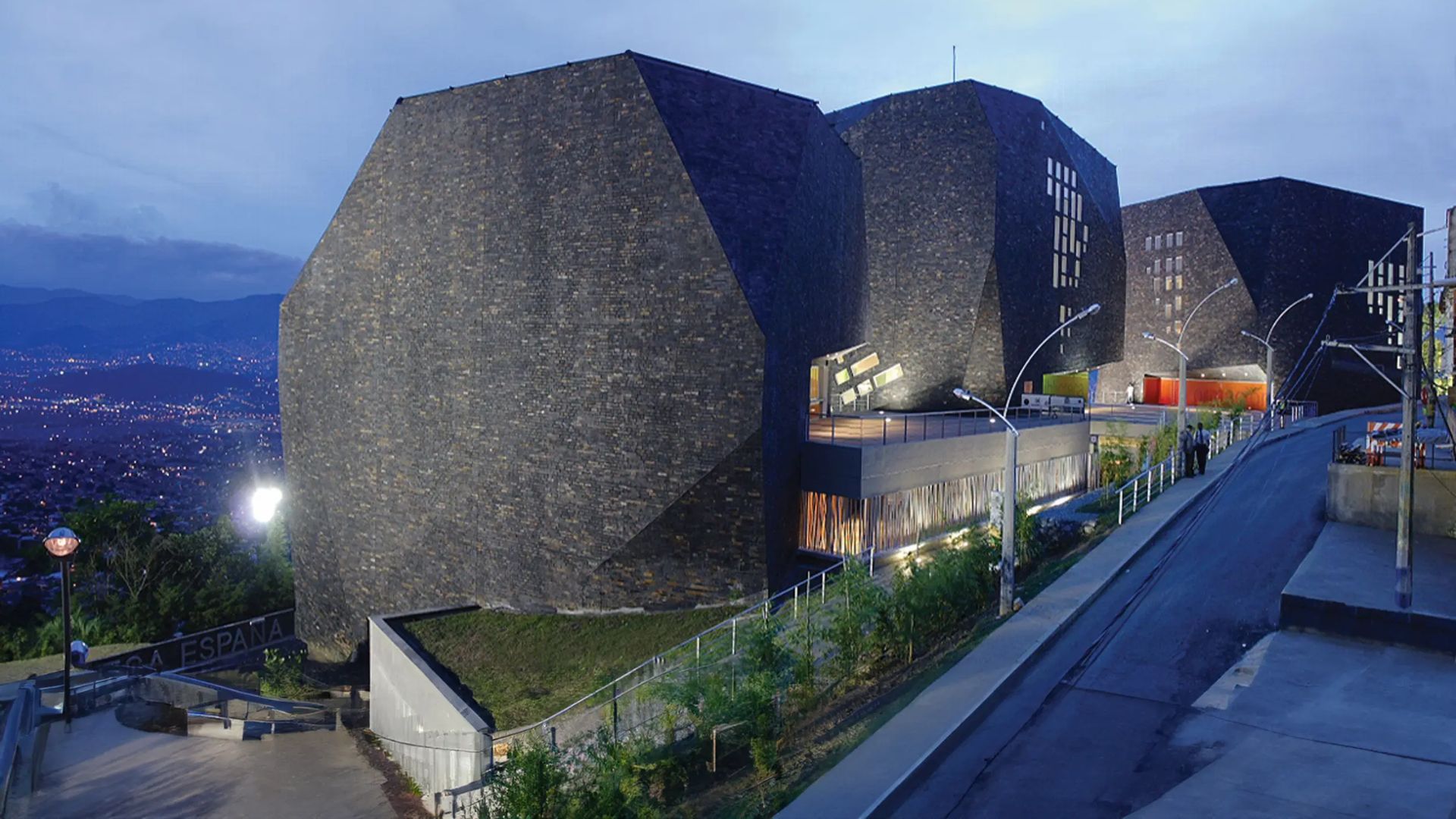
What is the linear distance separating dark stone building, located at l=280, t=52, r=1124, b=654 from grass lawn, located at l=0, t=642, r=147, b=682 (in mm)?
5430

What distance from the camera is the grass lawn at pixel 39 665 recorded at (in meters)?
21.5

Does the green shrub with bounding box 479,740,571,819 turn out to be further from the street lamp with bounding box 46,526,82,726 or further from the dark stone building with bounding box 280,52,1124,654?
the street lamp with bounding box 46,526,82,726

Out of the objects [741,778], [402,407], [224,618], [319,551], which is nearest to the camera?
[741,778]

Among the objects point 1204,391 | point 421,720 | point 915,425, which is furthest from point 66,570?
point 1204,391

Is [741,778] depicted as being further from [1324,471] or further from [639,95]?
[1324,471]

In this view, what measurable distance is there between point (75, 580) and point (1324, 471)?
39.6 m

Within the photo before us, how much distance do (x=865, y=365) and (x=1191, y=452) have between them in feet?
45.6

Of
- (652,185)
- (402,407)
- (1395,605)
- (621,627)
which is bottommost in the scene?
(621,627)

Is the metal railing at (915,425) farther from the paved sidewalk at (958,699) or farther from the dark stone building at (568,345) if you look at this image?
the paved sidewalk at (958,699)

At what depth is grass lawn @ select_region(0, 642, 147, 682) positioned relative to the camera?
2148 cm

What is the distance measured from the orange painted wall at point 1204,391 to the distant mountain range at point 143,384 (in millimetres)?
131781

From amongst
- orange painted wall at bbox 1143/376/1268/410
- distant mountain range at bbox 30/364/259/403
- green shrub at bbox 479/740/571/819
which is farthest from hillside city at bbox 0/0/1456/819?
distant mountain range at bbox 30/364/259/403

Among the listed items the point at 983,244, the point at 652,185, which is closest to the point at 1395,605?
the point at 652,185

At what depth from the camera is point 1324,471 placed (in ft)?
74.2
